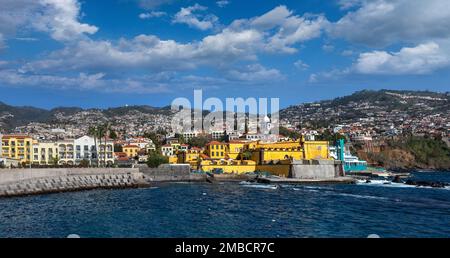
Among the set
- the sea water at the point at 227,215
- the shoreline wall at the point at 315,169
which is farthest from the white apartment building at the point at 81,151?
the sea water at the point at 227,215

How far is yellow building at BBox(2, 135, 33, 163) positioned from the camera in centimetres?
7131

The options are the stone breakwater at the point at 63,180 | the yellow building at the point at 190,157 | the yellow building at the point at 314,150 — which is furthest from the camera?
the yellow building at the point at 190,157

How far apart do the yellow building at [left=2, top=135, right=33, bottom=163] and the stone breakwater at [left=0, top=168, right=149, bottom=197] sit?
2503 centimetres

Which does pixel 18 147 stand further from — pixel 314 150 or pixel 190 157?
pixel 314 150

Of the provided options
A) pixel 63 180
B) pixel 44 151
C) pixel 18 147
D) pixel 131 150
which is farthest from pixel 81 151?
pixel 63 180

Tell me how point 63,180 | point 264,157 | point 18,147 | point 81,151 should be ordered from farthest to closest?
point 81,151
point 18,147
point 264,157
point 63,180

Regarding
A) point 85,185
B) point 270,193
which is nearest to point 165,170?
point 85,185

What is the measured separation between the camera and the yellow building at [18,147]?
234 feet

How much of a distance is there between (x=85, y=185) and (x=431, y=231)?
3480 centimetres

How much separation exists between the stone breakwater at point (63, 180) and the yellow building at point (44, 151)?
76.8 ft

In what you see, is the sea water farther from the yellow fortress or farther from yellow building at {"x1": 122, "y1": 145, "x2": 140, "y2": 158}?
yellow building at {"x1": 122, "y1": 145, "x2": 140, "y2": 158}

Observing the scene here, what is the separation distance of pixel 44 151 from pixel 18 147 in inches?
150

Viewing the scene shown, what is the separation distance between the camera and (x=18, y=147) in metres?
71.8

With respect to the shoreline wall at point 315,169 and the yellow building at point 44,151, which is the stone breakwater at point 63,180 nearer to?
the shoreline wall at point 315,169
